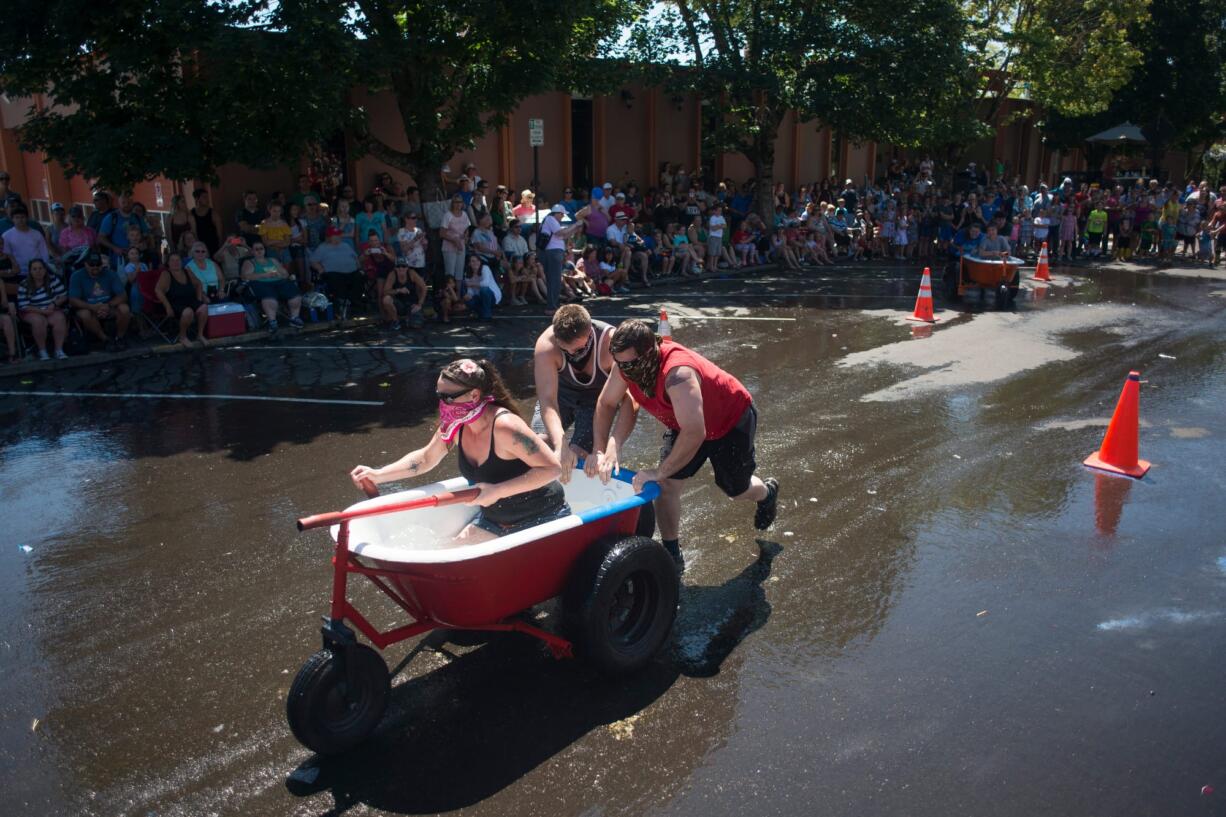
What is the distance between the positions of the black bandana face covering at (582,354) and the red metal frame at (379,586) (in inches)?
57.6

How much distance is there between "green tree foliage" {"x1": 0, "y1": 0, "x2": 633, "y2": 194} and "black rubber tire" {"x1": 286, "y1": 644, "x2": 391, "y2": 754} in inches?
400

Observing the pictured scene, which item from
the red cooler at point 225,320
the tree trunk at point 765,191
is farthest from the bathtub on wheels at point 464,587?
the tree trunk at point 765,191

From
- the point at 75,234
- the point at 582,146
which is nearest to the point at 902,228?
the point at 582,146

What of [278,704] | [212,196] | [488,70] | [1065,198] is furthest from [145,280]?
[1065,198]

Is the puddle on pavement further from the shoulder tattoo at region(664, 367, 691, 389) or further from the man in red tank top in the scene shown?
the shoulder tattoo at region(664, 367, 691, 389)

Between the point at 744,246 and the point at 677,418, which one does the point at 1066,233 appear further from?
the point at 677,418

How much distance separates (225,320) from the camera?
13.1 meters

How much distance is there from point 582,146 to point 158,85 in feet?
40.0

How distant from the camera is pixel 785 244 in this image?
903 inches

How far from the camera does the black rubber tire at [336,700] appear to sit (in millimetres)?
4039

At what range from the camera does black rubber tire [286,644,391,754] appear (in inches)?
159

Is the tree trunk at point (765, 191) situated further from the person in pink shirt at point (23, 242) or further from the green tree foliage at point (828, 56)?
the person in pink shirt at point (23, 242)

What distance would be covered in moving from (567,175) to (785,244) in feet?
17.6

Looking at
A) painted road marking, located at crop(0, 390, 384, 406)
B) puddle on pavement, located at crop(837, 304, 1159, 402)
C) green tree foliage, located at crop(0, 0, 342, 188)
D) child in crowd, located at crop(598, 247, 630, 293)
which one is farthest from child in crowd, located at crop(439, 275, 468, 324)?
puddle on pavement, located at crop(837, 304, 1159, 402)
